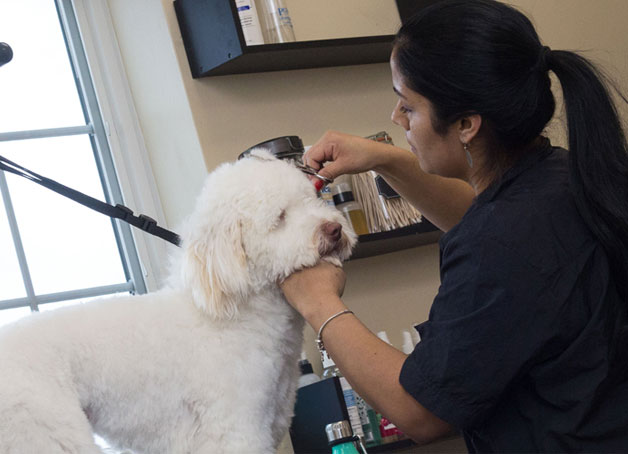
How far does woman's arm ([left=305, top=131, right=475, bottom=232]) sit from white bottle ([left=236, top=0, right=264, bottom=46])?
583 millimetres

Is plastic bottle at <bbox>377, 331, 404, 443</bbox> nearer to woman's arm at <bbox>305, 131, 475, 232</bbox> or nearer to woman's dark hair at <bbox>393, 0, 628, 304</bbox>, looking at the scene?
woman's arm at <bbox>305, 131, 475, 232</bbox>

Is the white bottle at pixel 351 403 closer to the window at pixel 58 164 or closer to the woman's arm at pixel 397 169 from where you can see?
the woman's arm at pixel 397 169

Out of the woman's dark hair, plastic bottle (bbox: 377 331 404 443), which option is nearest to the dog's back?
the woman's dark hair

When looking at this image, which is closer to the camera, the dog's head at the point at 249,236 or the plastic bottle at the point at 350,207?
the dog's head at the point at 249,236

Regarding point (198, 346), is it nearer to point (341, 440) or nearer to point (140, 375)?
point (140, 375)

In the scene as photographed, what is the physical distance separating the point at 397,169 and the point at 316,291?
47cm

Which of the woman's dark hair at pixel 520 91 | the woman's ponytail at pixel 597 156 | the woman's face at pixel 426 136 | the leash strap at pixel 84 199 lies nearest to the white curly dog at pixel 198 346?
the leash strap at pixel 84 199

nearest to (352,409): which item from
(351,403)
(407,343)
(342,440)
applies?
(351,403)

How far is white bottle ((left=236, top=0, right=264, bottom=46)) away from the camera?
1.99 m

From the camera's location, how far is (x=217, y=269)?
48.4 inches

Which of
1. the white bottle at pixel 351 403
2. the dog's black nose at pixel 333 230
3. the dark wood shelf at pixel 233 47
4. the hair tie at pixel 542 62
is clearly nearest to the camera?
the hair tie at pixel 542 62

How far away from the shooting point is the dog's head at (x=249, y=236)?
123 centimetres

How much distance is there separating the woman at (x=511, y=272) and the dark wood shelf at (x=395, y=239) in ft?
2.64

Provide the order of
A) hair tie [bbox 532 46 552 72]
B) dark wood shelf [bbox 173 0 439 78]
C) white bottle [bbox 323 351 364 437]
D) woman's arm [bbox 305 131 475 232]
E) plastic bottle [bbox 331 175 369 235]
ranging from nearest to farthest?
hair tie [bbox 532 46 552 72] → woman's arm [bbox 305 131 475 232] → white bottle [bbox 323 351 364 437] → dark wood shelf [bbox 173 0 439 78] → plastic bottle [bbox 331 175 369 235]
